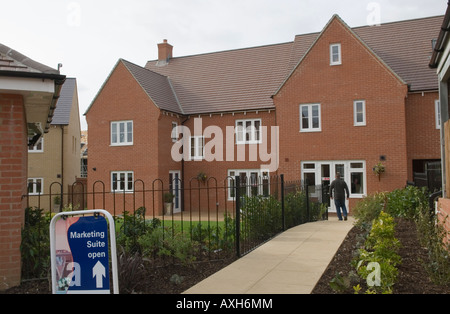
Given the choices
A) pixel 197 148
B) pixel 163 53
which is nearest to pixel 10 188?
pixel 197 148

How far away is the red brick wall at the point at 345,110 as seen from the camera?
1797 centimetres

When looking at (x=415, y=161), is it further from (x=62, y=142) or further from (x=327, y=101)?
(x=62, y=142)

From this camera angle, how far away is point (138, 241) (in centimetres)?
642

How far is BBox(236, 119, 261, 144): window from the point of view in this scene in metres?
21.9

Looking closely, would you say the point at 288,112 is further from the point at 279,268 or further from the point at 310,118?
the point at 279,268

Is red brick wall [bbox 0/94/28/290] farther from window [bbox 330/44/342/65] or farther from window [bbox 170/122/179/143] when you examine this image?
window [bbox 170/122/179/143]

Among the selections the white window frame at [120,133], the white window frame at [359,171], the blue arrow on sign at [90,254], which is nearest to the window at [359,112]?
the white window frame at [359,171]

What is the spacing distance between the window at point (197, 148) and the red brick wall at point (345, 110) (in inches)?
204

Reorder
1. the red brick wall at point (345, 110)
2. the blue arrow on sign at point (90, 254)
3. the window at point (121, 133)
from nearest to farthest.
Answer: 1. the blue arrow on sign at point (90, 254)
2. the red brick wall at point (345, 110)
3. the window at point (121, 133)

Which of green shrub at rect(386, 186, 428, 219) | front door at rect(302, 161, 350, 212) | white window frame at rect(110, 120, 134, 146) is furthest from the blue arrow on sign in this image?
white window frame at rect(110, 120, 134, 146)

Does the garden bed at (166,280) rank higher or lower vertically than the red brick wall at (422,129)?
lower

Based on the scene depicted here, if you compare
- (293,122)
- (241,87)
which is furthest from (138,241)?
(241,87)

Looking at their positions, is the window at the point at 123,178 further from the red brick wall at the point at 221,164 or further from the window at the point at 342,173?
the window at the point at 342,173

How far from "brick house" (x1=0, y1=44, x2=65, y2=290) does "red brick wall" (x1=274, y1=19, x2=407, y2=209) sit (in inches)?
594
